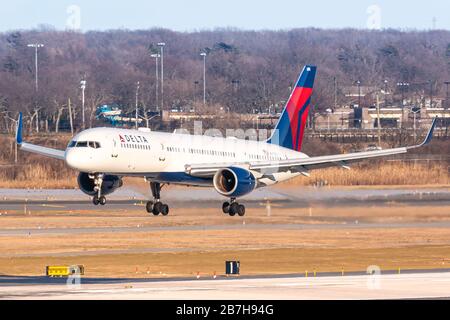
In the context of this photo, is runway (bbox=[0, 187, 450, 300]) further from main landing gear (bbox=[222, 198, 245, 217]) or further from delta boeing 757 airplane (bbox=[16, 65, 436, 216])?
delta boeing 757 airplane (bbox=[16, 65, 436, 216])

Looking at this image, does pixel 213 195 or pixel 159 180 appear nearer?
pixel 159 180

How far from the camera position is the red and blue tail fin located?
9081cm

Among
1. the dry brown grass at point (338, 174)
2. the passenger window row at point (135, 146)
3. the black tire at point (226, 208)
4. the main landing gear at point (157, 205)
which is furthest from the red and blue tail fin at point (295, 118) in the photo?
the dry brown grass at point (338, 174)

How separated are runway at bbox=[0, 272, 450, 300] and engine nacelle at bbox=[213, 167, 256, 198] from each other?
27.1 m

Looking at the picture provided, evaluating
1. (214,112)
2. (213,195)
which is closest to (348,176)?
(213,195)

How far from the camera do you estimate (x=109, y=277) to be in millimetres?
59375

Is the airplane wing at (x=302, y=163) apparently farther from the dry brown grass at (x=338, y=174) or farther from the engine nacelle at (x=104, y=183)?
the dry brown grass at (x=338, y=174)

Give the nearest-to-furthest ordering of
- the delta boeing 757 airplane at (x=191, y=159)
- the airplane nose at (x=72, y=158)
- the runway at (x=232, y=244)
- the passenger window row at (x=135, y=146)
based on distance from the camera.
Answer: the runway at (x=232, y=244) < the airplane nose at (x=72, y=158) < the delta boeing 757 airplane at (x=191, y=159) < the passenger window row at (x=135, y=146)

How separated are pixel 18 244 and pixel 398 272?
2564 cm

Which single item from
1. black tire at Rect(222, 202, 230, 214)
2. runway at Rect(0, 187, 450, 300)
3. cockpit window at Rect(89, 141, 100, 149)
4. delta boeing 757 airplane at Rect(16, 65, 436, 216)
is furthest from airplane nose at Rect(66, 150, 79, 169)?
black tire at Rect(222, 202, 230, 214)

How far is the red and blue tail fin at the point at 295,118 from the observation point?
90.8m

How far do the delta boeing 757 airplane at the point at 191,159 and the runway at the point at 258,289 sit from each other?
2178 centimetres
